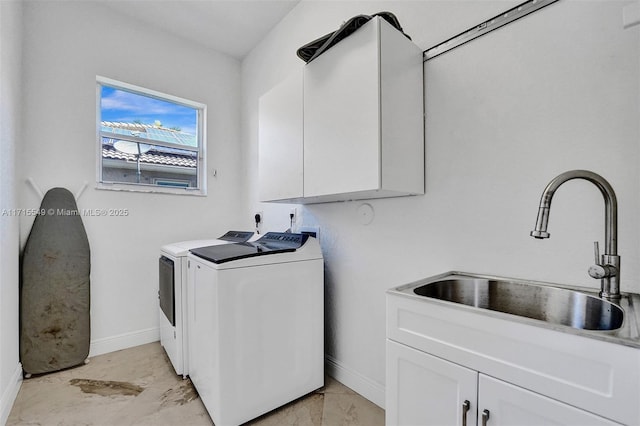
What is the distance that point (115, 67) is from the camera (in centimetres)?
255

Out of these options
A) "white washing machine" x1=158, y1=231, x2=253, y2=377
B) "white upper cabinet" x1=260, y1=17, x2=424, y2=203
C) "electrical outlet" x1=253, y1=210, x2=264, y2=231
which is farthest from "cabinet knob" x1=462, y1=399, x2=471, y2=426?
"electrical outlet" x1=253, y1=210, x2=264, y2=231

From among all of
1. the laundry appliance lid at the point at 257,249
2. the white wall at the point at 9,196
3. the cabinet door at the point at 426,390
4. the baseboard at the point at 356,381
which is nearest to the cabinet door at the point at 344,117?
the laundry appliance lid at the point at 257,249

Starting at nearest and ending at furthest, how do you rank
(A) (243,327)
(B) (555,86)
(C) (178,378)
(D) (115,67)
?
(B) (555,86) < (A) (243,327) < (C) (178,378) < (D) (115,67)

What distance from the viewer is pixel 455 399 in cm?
92

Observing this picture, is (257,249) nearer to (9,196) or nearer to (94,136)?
(9,196)

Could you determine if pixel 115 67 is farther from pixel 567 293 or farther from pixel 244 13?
pixel 567 293

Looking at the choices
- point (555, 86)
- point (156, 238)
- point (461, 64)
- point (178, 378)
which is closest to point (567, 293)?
point (555, 86)

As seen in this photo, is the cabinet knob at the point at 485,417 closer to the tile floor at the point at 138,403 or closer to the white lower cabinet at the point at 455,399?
the white lower cabinet at the point at 455,399

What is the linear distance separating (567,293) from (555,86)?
822mm

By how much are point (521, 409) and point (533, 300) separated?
1.72 ft

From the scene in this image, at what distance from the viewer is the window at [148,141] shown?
2588 millimetres

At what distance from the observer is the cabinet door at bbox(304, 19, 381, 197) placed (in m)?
1.32

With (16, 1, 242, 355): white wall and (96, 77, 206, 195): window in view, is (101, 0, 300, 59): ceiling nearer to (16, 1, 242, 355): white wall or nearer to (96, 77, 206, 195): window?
(16, 1, 242, 355): white wall

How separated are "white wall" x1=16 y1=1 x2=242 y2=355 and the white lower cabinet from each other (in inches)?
98.7
